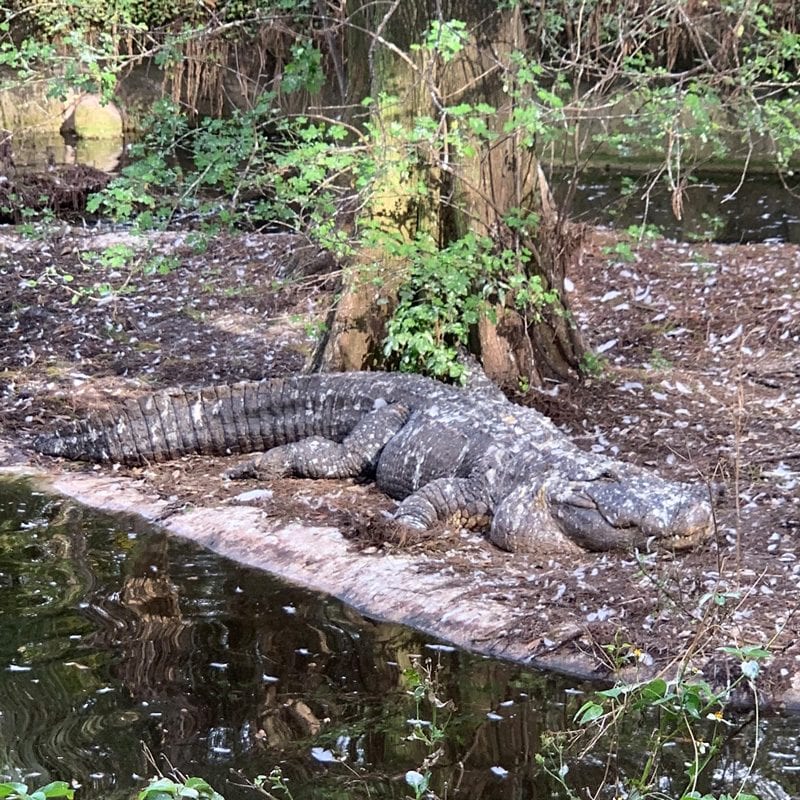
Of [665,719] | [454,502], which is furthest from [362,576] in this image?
[665,719]

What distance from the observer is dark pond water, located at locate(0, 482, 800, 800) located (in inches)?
140

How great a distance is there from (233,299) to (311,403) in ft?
11.3

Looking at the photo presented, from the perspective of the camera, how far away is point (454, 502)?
5.87 metres

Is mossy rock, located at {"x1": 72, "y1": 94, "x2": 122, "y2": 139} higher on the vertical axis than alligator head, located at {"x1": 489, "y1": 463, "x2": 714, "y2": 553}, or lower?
higher

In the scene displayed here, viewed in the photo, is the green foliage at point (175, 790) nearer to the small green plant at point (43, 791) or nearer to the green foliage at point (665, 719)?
the small green plant at point (43, 791)

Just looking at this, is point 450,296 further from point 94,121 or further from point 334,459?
point 94,121

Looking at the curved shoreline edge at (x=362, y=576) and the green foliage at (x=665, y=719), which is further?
the curved shoreline edge at (x=362, y=576)

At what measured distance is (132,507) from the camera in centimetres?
619

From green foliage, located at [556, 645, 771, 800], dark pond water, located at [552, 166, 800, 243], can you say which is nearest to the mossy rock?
dark pond water, located at [552, 166, 800, 243]

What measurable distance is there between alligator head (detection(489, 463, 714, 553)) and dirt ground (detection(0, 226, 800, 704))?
109 mm

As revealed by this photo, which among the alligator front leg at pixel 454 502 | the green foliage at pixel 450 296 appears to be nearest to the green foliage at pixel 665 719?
the alligator front leg at pixel 454 502

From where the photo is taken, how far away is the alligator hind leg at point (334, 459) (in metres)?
6.55

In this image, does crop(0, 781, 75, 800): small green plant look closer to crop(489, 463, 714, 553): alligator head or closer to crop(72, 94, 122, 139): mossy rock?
crop(489, 463, 714, 553): alligator head

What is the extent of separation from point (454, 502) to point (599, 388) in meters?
1.98
